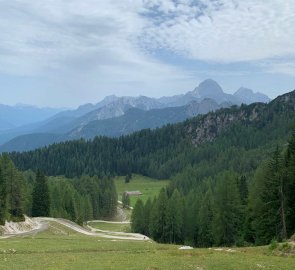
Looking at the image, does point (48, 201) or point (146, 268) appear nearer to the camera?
point (146, 268)

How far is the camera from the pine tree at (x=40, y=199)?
418 ft

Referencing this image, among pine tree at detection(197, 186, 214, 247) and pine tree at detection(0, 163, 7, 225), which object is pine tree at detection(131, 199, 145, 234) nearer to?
pine tree at detection(197, 186, 214, 247)

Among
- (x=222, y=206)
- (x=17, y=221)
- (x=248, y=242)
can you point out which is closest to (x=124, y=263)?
(x=248, y=242)

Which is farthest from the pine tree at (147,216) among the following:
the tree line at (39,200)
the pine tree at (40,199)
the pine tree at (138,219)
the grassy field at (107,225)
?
the pine tree at (40,199)

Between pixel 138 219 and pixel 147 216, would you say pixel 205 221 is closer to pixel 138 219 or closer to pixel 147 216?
pixel 147 216

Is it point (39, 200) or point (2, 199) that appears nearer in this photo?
point (2, 199)

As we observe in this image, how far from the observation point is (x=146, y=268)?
3038 centimetres

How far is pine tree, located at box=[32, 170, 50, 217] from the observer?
418ft

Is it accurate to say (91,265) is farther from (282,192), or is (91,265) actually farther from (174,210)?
(174,210)

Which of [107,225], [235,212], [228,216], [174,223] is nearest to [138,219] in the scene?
[174,223]

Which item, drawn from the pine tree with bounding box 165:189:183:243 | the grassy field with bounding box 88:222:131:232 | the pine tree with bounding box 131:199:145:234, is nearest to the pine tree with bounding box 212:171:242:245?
the pine tree with bounding box 165:189:183:243

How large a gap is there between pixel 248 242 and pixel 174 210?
36466mm

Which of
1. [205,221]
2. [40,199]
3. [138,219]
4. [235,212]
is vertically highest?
[235,212]

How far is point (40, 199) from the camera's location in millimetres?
127562
